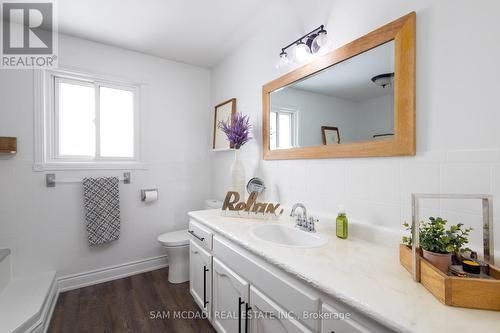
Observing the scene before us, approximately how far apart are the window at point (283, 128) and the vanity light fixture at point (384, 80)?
1.94 feet

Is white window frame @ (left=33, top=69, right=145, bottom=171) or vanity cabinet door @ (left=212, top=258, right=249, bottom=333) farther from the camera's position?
white window frame @ (left=33, top=69, right=145, bottom=171)

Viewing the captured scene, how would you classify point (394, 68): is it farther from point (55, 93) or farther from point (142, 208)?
point (55, 93)

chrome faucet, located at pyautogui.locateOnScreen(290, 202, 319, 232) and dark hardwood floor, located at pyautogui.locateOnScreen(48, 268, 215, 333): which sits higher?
chrome faucet, located at pyautogui.locateOnScreen(290, 202, 319, 232)

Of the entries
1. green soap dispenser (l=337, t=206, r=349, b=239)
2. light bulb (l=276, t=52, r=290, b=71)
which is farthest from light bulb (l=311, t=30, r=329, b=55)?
green soap dispenser (l=337, t=206, r=349, b=239)

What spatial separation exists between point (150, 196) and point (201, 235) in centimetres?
110

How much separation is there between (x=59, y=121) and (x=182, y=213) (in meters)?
1.55

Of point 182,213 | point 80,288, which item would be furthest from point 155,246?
point 80,288

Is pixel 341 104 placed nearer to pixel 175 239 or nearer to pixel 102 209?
pixel 175 239

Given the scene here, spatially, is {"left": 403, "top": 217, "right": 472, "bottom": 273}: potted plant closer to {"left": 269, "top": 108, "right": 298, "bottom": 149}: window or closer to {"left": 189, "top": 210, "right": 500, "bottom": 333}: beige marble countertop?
{"left": 189, "top": 210, "right": 500, "bottom": 333}: beige marble countertop

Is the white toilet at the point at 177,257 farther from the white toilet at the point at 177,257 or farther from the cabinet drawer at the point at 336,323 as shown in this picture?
the cabinet drawer at the point at 336,323

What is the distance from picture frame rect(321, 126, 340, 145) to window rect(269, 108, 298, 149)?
0.25 meters

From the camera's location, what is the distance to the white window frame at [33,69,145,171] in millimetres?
2043

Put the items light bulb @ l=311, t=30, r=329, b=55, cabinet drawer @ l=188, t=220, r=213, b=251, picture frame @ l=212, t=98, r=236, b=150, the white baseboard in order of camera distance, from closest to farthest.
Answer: light bulb @ l=311, t=30, r=329, b=55 → cabinet drawer @ l=188, t=220, r=213, b=251 → the white baseboard → picture frame @ l=212, t=98, r=236, b=150

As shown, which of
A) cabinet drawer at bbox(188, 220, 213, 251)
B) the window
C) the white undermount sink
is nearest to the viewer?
the white undermount sink
